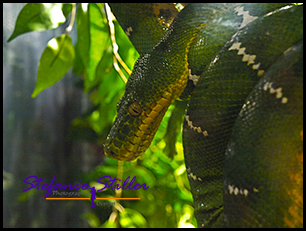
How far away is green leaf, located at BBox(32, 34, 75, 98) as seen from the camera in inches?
43.0

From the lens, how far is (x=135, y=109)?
0.82m

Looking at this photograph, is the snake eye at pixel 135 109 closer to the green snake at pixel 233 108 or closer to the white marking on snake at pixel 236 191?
the green snake at pixel 233 108

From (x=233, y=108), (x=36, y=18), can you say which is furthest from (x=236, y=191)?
(x=36, y=18)

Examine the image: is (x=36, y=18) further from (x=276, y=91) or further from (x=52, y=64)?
(x=276, y=91)

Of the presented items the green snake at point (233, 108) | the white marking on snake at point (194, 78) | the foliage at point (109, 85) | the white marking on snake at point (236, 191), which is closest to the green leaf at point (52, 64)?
the foliage at point (109, 85)

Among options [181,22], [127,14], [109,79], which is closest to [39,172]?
[109,79]

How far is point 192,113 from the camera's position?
651 millimetres

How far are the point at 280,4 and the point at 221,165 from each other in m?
0.42

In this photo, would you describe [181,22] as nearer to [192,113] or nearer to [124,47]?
[192,113]

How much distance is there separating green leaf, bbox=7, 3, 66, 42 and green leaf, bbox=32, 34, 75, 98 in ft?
0.26

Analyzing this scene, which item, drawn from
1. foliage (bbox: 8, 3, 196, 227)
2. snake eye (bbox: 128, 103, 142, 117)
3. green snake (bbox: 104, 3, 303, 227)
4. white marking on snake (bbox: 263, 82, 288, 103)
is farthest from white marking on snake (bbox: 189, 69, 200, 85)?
foliage (bbox: 8, 3, 196, 227)

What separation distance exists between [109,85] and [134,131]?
0.74 metres

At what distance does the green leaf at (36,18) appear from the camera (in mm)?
1093

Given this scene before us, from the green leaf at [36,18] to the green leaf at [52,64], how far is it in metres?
0.08
